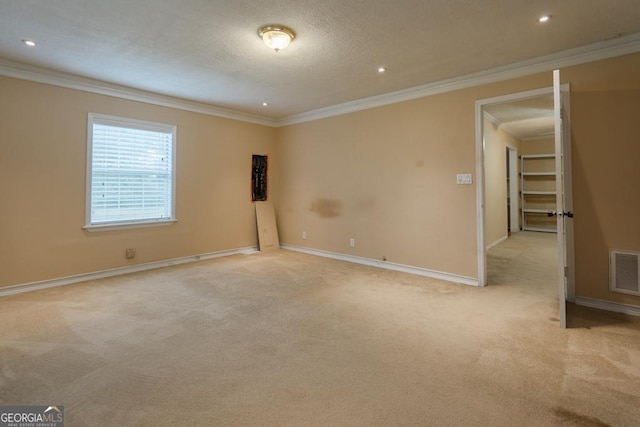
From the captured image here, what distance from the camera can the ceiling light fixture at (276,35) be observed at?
Result: 2.68 metres

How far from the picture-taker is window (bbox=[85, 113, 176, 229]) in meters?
4.13

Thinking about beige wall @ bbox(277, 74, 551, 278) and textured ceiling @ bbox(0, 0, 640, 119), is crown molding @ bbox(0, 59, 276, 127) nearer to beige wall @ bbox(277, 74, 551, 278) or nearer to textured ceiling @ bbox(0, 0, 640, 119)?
textured ceiling @ bbox(0, 0, 640, 119)

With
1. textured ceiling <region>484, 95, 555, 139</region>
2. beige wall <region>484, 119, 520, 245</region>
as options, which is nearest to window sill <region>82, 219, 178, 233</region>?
textured ceiling <region>484, 95, 555, 139</region>

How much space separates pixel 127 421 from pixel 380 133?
4.30m

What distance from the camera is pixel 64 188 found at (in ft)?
12.7

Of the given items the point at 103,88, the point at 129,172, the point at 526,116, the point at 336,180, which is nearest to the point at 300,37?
the point at 336,180

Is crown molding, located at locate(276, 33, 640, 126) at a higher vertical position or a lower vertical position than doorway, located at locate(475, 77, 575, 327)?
higher

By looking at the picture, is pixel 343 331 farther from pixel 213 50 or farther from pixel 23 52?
pixel 23 52

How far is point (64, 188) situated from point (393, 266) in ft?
14.6

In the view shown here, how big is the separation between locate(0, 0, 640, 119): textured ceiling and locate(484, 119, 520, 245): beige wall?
281cm

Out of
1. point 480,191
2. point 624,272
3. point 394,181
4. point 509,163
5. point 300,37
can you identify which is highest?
point 300,37

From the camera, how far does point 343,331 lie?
2.59m

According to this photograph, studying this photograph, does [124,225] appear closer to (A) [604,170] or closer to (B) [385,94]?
(B) [385,94]

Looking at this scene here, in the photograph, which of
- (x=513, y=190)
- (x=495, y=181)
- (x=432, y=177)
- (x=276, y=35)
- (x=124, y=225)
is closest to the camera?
(x=276, y=35)
